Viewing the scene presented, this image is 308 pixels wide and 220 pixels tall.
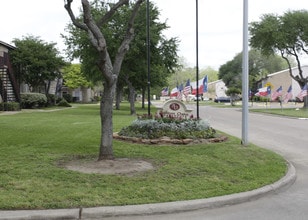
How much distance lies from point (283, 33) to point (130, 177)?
36.9 m

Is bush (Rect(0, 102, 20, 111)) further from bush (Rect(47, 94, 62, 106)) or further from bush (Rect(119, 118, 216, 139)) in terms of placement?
bush (Rect(119, 118, 216, 139))

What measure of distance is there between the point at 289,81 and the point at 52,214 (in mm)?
75769

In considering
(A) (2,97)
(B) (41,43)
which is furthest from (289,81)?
(A) (2,97)

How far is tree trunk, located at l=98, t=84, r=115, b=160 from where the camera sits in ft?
28.7

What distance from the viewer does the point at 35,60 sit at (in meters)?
41.1

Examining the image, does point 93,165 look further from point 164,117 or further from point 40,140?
point 164,117

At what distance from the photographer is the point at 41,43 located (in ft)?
144

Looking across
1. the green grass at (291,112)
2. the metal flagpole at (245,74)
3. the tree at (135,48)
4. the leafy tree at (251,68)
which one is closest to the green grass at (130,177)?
the metal flagpole at (245,74)

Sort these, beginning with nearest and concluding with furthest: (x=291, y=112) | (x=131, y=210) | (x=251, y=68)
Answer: (x=131, y=210) < (x=291, y=112) < (x=251, y=68)

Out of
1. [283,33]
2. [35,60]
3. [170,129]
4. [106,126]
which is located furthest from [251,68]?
[106,126]

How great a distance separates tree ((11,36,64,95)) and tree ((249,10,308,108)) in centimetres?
2117

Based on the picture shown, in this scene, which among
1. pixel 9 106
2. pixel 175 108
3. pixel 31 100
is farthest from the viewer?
pixel 31 100

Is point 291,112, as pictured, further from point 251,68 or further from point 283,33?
point 251,68

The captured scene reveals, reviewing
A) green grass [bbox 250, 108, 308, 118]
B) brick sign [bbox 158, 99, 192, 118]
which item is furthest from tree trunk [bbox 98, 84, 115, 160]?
green grass [bbox 250, 108, 308, 118]
